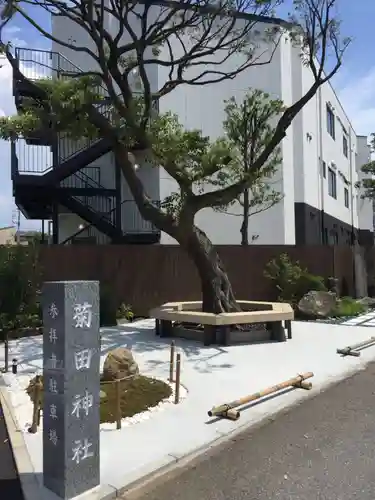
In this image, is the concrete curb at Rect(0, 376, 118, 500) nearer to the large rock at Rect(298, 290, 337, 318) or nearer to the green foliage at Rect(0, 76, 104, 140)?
the green foliage at Rect(0, 76, 104, 140)

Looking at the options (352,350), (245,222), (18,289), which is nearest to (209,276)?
(352,350)

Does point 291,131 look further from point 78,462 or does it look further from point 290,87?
point 78,462

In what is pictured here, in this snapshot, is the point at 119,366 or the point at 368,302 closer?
the point at 119,366

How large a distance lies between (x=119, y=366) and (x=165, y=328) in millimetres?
4239

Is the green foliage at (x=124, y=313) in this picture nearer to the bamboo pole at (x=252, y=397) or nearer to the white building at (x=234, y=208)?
the white building at (x=234, y=208)

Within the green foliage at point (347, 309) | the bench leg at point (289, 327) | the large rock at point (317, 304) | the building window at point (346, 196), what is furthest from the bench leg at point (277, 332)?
the building window at point (346, 196)

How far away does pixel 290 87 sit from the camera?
75.0 ft

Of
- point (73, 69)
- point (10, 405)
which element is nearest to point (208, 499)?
point (10, 405)

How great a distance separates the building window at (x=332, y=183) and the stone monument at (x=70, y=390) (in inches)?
1088

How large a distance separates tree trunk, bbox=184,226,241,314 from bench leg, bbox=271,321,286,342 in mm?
979

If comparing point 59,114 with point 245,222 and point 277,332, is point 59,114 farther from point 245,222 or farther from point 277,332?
point 245,222

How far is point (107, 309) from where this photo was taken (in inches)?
507

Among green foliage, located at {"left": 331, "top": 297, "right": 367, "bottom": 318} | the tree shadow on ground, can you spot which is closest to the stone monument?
the tree shadow on ground

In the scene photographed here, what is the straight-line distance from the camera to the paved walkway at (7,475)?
13.2ft
